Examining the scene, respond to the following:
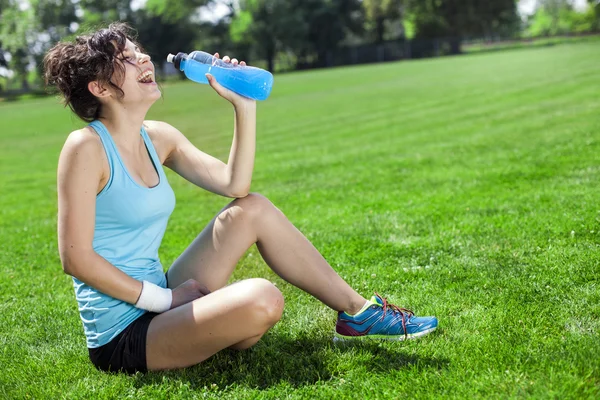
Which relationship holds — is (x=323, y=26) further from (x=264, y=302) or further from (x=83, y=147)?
(x=264, y=302)

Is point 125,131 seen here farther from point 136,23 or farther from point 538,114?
point 136,23

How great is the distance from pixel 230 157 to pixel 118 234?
0.74 meters

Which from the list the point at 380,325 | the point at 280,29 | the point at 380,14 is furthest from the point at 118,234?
the point at 380,14

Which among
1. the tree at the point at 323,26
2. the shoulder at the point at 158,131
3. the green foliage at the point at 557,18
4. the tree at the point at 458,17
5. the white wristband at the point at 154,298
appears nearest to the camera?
the white wristband at the point at 154,298

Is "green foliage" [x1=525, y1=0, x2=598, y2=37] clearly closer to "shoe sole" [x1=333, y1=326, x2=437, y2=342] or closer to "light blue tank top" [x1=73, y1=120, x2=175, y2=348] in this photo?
"shoe sole" [x1=333, y1=326, x2=437, y2=342]

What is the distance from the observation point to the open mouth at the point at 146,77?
3.10m

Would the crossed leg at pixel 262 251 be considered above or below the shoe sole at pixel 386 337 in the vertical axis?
above

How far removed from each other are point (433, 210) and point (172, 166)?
3.06 meters

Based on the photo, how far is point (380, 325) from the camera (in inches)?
131

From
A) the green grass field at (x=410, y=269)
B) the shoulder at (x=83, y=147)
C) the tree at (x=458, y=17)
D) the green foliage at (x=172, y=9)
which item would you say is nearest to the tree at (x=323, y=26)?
the tree at (x=458, y=17)

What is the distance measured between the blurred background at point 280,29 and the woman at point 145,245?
64580 millimetres

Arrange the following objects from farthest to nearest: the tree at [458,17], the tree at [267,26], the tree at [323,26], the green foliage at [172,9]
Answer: the tree at [458,17], the tree at [323,26], the green foliage at [172,9], the tree at [267,26]

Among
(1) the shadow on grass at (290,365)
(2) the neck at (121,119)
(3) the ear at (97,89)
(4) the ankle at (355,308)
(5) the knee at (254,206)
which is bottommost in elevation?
(1) the shadow on grass at (290,365)

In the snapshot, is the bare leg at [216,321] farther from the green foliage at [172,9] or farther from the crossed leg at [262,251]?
the green foliage at [172,9]
